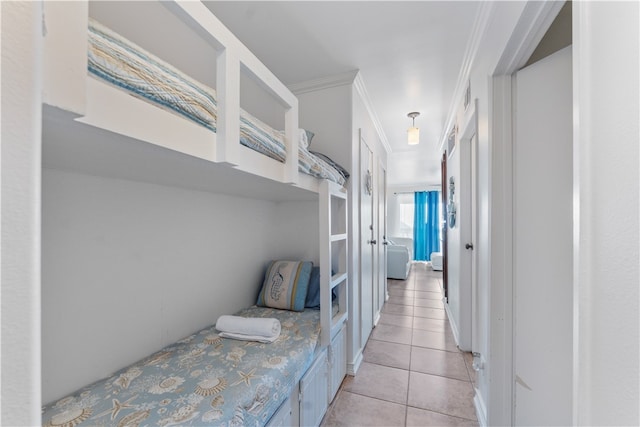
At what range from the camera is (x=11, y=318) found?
28 centimetres

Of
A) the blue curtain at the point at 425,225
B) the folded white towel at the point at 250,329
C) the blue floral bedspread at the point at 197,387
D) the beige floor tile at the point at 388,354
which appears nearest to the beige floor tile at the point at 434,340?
the beige floor tile at the point at 388,354

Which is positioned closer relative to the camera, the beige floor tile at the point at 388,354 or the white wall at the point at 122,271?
the white wall at the point at 122,271

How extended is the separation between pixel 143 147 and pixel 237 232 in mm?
1244

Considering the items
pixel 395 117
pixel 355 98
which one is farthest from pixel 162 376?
pixel 395 117

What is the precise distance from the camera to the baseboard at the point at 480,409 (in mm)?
Answer: 1536

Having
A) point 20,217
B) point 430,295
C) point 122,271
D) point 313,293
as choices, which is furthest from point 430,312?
point 20,217

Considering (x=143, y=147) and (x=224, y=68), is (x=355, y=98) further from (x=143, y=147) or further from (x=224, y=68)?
(x=143, y=147)

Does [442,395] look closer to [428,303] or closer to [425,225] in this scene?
[428,303]

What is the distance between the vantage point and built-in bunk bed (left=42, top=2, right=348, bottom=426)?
517 mm

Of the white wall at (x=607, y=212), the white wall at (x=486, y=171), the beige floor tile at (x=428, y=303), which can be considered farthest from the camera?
the beige floor tile at (x=428, y=303)

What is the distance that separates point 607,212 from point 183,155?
0.99m

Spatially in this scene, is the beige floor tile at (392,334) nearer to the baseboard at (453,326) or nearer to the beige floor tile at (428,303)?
the baseboard at (453,326)

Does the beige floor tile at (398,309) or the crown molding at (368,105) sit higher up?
the crown molding at (368,105)

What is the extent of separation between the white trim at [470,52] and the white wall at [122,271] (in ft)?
6.19
